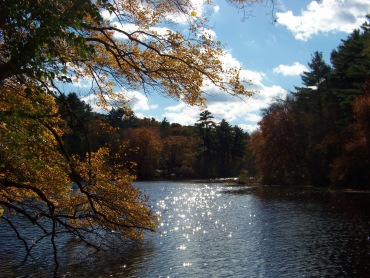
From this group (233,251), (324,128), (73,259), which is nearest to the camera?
(73,259)

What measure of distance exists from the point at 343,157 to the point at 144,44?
124 feet

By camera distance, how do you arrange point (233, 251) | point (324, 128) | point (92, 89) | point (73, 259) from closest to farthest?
1. point (92, 89)
2. point (73, 259)
3. point (233, 251)
4. point (324, 128)

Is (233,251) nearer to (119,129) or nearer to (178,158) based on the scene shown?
(119,129)

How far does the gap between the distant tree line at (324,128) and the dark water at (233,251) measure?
1691 cm

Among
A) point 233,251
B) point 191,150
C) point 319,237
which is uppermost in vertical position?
point 191,150

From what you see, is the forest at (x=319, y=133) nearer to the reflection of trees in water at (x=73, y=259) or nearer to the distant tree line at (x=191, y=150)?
the distant tree line at (x=191, y=150)

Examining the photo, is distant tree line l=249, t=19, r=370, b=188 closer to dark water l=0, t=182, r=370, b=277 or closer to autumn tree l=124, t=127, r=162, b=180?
dark water l=0, t=182, r=370, b=277

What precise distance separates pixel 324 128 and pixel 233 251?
132 feet

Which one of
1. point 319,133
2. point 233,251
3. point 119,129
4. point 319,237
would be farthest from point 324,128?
point 233,251

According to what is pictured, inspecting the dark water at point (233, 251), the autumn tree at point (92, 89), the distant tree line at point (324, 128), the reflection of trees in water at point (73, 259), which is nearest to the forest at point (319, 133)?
the distant tree line at point (324, 128)

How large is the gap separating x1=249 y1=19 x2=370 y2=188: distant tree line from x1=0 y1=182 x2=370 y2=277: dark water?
666 inches

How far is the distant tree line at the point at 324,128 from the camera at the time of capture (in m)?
41.1

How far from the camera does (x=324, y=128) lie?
170 ft

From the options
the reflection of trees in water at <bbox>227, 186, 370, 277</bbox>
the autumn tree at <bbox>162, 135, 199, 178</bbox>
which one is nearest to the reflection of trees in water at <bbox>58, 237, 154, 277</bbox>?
the reflection of trees in water at <bbox>227, 186, 370, 277</bbox>
